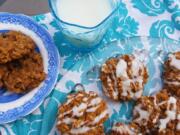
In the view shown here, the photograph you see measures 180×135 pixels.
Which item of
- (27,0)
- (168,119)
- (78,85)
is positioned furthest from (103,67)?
(27,0)

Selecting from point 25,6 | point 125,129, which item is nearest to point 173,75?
point 125,129

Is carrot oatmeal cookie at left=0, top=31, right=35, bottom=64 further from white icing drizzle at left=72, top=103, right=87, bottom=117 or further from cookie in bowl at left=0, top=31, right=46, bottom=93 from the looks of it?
white icing drizzle at left=72, top=103, right=87, bottom=117

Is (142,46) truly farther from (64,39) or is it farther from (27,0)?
(27,0)

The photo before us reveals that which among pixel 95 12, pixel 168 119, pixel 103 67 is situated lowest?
pixel 168 119

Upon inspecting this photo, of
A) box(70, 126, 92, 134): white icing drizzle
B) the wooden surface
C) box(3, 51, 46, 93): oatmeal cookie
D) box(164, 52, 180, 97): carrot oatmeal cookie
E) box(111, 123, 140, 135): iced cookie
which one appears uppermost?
the wooden surface

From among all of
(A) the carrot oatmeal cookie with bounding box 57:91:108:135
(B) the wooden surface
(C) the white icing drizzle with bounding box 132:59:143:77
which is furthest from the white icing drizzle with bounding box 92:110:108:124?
(B) the wooden surface
